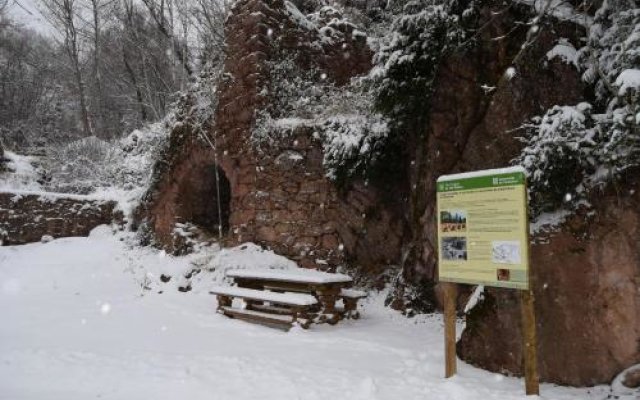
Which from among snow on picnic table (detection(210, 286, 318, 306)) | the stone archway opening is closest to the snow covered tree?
snow on picnic table (detection(210, 286, 318, 306))

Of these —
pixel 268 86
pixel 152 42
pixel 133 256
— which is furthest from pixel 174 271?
pixel 152 42

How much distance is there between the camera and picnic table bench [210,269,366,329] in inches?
255

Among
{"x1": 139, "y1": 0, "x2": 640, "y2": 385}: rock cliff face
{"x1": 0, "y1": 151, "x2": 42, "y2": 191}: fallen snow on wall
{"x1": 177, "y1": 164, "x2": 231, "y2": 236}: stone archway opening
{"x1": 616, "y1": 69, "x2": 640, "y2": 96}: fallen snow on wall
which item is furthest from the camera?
{"x1": 0, "y1": 151, "x2": 42, "y2": 191}: fallen snow on wall

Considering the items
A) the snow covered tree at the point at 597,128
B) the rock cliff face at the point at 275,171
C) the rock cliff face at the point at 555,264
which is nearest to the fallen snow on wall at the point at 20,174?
the rock cliff face at the point at 275,171

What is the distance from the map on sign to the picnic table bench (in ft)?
7.71

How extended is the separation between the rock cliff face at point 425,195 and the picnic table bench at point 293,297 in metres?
1.15

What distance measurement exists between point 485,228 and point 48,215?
12.4 metres

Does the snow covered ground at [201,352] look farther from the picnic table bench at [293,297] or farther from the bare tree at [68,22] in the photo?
the bare tree at [68,22]

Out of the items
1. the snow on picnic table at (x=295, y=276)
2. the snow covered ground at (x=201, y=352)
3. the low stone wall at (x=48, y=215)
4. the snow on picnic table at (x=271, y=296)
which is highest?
the low stone wall at (x=48, y=215)

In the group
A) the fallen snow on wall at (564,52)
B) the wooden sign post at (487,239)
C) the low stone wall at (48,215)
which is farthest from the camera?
the low stone wall at (48,215)

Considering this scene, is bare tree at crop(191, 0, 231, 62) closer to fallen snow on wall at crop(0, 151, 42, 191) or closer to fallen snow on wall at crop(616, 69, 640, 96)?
fallen snow on wall at crop(0, 151, 42, 191)

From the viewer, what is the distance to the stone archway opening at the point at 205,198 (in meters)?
11.2

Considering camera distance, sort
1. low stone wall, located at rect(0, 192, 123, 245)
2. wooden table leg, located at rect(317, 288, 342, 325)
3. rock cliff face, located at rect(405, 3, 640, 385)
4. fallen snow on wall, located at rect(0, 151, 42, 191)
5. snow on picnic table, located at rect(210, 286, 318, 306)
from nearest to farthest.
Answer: rock cliff face, located at rect(405, 3, 640, 385)
snow on picnic table, located at rect(210, 286, 318, 306)
wooden table leg, located at rect(317, 288, 342, 325)
low stone wall, located at rect(0, 192, 123, 245)
fallen snow on wall, located at rect(0, 151, 42, 191)

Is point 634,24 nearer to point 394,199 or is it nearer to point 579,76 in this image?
point 579,76
